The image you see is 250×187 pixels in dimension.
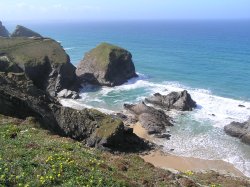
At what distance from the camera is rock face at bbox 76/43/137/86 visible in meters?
79.1

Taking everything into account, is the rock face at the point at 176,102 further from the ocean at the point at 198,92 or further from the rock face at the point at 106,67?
the rock face at the point at 106,67

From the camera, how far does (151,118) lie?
55062 mm

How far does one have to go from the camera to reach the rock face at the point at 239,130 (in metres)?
49.6

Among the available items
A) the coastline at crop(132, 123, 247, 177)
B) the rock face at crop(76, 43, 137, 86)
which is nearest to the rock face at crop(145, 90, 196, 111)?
the rock face at crop(76, 43, 137, 86)

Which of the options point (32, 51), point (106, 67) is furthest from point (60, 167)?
point (32, 51)

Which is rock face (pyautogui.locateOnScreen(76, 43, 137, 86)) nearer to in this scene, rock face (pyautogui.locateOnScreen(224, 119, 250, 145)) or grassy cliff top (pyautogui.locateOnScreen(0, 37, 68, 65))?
grassy cliff top (pyautogui.locateOnScreen(0, 37, 68, 65))

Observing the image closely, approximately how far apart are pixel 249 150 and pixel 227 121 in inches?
413

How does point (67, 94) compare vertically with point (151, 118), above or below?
below

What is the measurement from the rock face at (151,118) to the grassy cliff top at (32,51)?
75.2 feet

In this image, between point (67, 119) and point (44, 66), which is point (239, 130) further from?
point (44, 66)

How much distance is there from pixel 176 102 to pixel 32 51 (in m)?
34.7

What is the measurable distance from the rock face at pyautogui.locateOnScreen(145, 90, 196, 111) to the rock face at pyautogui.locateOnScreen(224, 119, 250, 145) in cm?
993

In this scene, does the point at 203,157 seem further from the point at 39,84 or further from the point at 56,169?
the point at 39,84

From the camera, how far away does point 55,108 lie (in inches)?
1633
